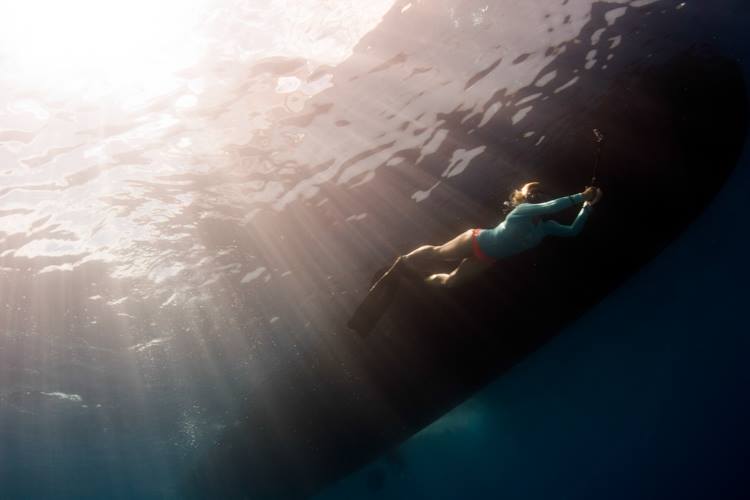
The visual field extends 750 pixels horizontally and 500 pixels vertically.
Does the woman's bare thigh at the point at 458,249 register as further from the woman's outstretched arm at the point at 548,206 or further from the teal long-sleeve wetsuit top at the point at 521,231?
the woman's outstretched arm at the point at 548,206

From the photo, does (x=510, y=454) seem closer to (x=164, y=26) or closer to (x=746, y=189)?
(x=746, y=189)

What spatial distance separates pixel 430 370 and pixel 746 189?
13315mm

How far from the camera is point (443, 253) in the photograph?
22.2 ft

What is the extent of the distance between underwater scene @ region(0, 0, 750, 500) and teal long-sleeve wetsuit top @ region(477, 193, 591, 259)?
35 millimetres

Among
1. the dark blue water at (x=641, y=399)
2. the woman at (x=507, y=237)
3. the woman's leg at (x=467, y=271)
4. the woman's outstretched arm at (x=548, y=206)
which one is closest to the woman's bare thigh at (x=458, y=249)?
the woman at (x=507, y=237)

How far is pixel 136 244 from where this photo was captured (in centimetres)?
1088

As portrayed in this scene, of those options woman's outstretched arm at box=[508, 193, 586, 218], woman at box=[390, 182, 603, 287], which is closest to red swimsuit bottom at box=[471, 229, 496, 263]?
woman at box=[390, 182, 603, 287]

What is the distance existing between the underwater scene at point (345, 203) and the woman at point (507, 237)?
4 cm

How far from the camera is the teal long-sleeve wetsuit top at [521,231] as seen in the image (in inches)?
220

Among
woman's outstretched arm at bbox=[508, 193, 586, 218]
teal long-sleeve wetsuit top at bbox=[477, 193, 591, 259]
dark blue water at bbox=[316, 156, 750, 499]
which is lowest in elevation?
dark blue water at bbox=[316, 156, 750, 499]

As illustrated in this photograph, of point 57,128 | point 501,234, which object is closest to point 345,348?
point 501,234

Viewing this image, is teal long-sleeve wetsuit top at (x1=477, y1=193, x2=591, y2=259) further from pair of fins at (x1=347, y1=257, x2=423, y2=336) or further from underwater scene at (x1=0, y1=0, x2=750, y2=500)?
pair of fins at (x1=347, y1=257, x2=423, y2=336)

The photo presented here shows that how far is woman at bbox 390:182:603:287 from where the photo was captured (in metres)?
5.53

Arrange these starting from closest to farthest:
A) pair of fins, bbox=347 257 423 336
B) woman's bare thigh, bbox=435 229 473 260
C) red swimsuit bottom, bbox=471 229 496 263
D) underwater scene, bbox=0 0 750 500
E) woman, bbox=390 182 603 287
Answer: woman, bbox=390 182 603 287 < red swimsuit bottom, bbox=471 229 496 263 < woman's bare thigh, bbox=435 229 473 260 < pair of fins, bbox=347 257 423 336 < underwater scene, bbox=0 0 750 500
